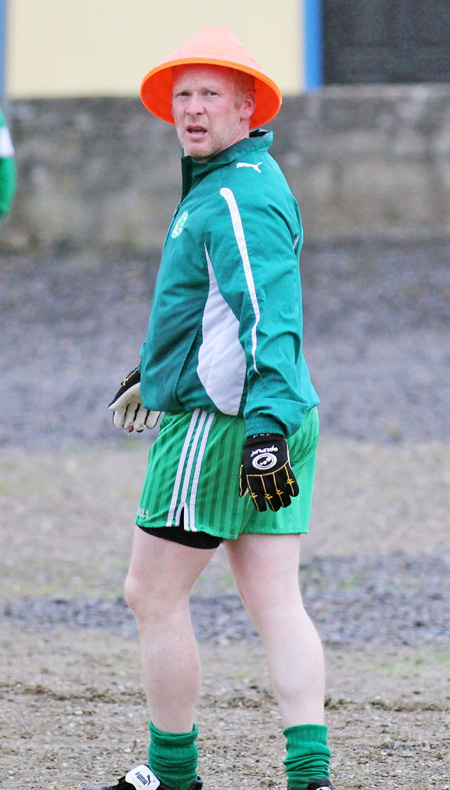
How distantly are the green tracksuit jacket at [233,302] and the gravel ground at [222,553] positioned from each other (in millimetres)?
1216

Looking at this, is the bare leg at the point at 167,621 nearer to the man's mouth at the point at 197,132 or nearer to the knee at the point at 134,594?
the knee at the point at 134,594

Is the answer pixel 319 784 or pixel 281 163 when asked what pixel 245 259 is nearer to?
pixel 319 784

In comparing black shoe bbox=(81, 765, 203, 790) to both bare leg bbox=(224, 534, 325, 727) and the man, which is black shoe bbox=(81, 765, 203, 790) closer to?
the man

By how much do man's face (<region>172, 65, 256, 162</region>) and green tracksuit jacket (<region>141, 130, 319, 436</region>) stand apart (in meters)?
0.04

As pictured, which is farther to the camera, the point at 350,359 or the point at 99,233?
the point at 99,233

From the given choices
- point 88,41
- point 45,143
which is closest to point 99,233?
point 45,143

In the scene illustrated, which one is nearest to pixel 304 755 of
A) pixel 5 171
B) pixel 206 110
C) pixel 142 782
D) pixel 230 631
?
pixel 142 782

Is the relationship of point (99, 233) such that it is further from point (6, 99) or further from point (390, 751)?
point (390, 751)

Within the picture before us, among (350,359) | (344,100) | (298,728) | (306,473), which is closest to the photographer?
(298,728)

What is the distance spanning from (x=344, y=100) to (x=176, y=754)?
10.6m

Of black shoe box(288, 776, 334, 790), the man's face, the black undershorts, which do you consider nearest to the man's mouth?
the man's face

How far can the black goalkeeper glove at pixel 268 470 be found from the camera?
2.69 meters

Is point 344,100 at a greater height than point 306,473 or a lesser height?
greater

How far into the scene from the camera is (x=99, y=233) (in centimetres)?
1334
